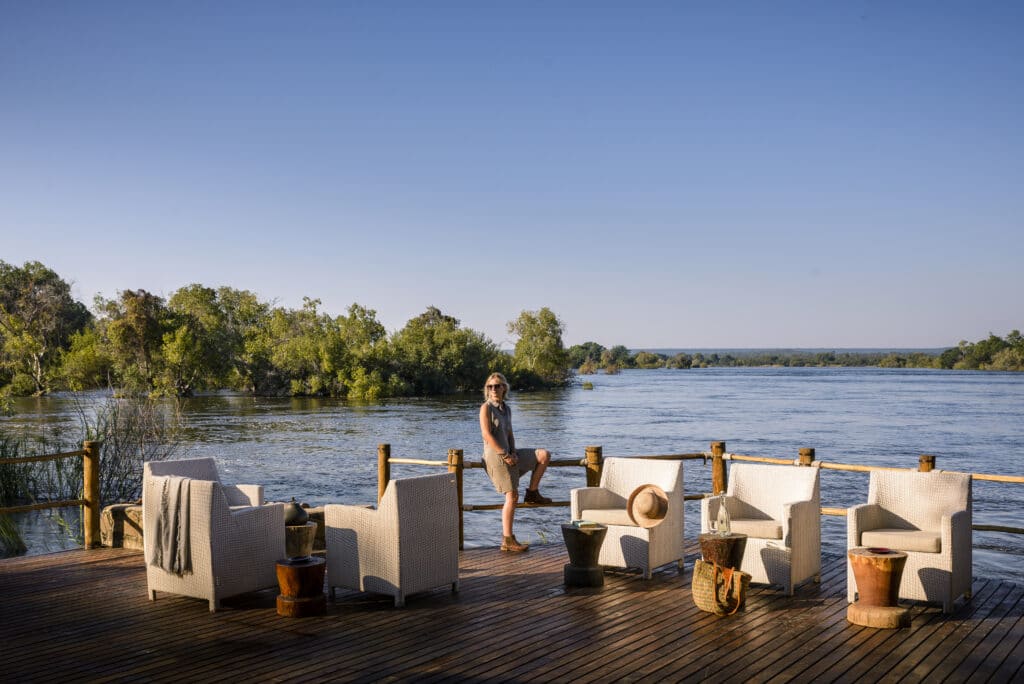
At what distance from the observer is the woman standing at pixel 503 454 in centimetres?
637

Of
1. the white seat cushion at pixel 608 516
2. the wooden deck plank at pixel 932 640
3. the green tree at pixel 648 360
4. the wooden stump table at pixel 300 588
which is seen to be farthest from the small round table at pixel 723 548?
the green tree at pixel 648 360

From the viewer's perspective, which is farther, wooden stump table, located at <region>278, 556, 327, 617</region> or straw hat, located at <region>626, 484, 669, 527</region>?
straw hat, located at <region>626, 484, 669, 527</region>

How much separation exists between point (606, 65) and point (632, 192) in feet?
34.9

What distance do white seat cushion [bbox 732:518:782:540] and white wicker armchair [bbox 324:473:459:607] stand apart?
189 cm

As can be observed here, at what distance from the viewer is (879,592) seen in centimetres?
455

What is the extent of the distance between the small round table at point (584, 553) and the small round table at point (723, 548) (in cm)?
73

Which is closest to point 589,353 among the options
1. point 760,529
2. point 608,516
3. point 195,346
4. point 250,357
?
point 250,357

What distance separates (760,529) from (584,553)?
117 centimetres

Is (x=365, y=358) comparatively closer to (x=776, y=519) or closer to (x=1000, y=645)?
(x=776, y=519)

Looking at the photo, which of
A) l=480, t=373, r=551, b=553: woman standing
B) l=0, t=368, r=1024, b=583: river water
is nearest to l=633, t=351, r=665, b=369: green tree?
l=0, t=368, r=1024, b=583: river water

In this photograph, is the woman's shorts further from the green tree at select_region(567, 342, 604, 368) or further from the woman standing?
the green tree at select_region(567, 342, 604, 368)

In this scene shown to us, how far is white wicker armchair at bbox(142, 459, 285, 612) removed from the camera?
4.89m

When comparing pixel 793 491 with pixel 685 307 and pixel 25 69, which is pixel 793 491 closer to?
pixel 25 69

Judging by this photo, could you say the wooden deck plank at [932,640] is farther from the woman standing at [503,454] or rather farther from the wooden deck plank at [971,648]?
the woman standing at [503,454]
